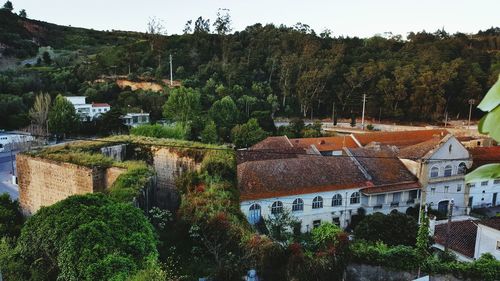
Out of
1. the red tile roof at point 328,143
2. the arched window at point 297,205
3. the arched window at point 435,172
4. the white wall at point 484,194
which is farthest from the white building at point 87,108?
the white wall at point 484,194

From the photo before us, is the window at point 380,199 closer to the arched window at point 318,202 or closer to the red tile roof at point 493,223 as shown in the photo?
the arched window at point 318,202

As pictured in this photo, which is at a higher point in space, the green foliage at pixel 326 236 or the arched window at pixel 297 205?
the green foliage at pixel 326 236

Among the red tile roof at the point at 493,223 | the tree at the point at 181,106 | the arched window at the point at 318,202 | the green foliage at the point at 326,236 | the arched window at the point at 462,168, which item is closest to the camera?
the green foliage at the point at 326,236

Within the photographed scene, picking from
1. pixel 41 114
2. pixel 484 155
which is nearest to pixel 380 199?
pixel 484 155

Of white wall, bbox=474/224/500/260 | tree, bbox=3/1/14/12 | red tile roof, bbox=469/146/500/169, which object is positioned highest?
tree, bbox=3/1/14/12

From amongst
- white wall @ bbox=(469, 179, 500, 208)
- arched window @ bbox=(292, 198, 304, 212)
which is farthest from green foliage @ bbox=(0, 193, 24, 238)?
white wall @ bbox=(469, 179, 500, 208)

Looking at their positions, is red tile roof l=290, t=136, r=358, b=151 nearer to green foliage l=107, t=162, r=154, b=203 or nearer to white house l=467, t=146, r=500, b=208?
white house l=467, t=146, r=500, b=208
